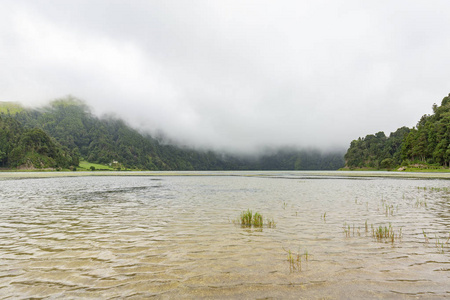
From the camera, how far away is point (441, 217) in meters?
19.8

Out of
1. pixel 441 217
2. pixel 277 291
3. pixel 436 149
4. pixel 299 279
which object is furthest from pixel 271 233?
pixel 436 149

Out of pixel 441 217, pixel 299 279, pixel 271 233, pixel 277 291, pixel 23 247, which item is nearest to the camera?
pixel 277 291

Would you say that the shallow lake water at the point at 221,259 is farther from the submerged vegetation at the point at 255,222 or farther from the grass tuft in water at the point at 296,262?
the submerged vegetation at the point at 255,222

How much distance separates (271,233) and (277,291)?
8133 millimetres

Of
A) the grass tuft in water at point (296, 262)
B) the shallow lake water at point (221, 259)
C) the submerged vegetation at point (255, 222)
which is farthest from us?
the submerged vegetation at point (255, 222)

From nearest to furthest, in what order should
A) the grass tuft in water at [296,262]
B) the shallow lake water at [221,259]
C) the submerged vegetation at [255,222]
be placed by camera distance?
the shallow lake water at [221,259]
the grass tuft in water at [296,262]
the submerged vegetation at [255,222]

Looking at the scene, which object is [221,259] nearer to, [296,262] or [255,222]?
[296,262]

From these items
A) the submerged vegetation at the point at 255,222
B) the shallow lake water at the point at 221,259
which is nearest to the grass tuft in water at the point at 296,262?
the shallow lake water at the point at 221,259

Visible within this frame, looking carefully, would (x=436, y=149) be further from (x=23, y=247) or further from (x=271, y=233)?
(x=23, y=247)

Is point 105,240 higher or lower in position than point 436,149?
lower

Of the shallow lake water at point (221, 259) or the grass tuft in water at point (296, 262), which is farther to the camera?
the grass tuft in water at point (296, 262)

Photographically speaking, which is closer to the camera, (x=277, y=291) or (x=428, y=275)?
(x=277, y=291)

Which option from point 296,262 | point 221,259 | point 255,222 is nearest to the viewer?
point 296,262

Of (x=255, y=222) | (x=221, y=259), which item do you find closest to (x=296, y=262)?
(x=221, y=259)
